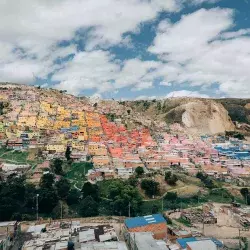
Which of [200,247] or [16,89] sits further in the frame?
[16,89]

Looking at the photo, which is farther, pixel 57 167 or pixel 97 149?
pixel 97 149

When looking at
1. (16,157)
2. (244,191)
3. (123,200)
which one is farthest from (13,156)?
(244,191)

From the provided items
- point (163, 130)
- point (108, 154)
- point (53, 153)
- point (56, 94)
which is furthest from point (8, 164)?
point (56, 94)

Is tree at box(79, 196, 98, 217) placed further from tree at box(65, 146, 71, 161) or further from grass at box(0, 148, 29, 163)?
grass at box(0, 148, 29, 163)

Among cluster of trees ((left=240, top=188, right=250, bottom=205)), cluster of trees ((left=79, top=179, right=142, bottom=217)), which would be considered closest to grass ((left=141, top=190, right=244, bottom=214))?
cluster of trees ((left=240, top=188, right=250, bottom=205))

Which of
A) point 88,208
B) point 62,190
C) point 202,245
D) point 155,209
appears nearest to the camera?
point 202,245

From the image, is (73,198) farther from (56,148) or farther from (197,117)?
(197,117)

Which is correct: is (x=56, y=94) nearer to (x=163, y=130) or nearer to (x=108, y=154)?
(x=163, y=130)
